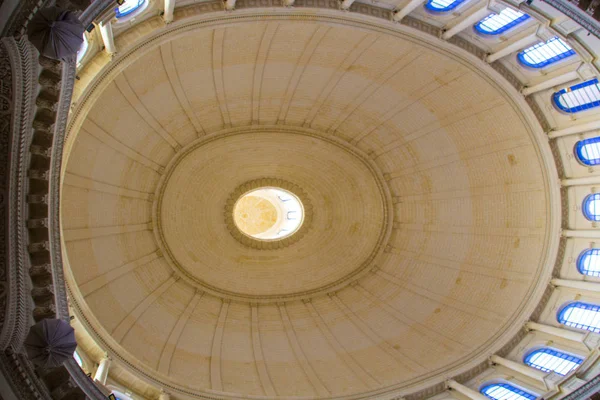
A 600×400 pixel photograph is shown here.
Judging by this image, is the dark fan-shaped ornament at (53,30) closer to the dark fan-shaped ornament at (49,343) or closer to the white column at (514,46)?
the dark fan-shaped ornament at (49,343)

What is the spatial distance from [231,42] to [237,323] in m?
13.4

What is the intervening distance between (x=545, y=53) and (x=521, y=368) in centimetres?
1141

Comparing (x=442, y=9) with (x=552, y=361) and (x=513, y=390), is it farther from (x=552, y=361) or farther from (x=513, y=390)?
(x=513, y=390)

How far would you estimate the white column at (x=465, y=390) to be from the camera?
20.2 m

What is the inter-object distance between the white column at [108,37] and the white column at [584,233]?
17.8 m

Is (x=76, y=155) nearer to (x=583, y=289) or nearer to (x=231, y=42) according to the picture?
(x=231, y=42)

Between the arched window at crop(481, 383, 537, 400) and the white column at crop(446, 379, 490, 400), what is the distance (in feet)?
1.83

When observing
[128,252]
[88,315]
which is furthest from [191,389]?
[128,252]

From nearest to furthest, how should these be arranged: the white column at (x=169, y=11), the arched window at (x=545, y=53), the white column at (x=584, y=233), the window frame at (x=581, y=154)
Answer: the white column at (x=169, y=11) → the arched window at (x=545, y=53) → the window frame at (x=581, y=154) → the white column at (x=584, y=233)

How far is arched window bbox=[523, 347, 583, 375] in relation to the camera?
63.9 feet

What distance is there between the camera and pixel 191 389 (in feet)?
69.8

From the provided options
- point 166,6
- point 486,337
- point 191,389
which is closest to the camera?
point 166,6

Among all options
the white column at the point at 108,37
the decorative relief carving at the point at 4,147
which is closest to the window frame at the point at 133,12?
the white column at the point at 108,37

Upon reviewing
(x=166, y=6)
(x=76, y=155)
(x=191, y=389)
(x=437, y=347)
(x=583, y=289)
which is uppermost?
(x=166, y=6)
